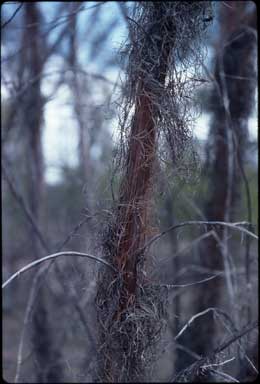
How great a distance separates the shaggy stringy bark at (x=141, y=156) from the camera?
2.64 metres

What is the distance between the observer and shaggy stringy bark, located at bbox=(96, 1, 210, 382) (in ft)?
8.65

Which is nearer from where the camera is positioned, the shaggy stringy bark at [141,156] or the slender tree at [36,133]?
the shaggy stringy bark at [141,156]

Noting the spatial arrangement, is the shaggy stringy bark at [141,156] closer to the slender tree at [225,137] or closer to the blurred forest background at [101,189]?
the blurred forest background at [101,189]

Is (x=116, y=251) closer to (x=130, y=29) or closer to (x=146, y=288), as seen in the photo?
(x=146, y=288)

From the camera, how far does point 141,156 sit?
2.65m

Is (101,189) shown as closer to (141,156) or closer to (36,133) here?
(141,156)

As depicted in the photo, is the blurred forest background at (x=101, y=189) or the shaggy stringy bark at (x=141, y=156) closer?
the shaggy stringy bark at (x=141, y=156)

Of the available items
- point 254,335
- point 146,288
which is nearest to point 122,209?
point 146,288

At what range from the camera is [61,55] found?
754cm

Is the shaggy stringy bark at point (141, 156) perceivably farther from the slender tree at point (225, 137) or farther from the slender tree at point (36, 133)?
the slender tree at point (36, 133)

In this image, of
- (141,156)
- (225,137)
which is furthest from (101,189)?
(225,137)

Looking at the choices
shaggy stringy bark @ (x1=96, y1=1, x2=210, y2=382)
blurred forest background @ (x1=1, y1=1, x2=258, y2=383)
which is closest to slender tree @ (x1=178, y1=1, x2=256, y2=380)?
blurred forest background @ (x1=1, y1=1, x2=258, y2=383)

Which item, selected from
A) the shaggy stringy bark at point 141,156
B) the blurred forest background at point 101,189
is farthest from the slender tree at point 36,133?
the shaggy stringy bark at point 141,156

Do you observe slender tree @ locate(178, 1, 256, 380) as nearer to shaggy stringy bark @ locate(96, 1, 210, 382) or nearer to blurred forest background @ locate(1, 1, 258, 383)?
blurred forest background @ locate(1, 1, 258, 383)
